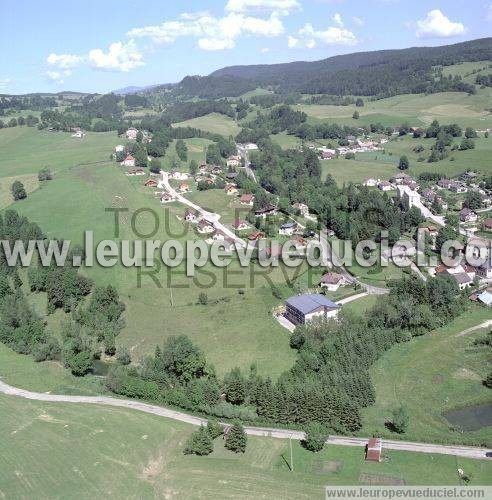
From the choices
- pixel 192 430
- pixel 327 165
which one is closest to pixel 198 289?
pixel 192 430

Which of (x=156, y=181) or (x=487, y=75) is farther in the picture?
(x=487, y=75)

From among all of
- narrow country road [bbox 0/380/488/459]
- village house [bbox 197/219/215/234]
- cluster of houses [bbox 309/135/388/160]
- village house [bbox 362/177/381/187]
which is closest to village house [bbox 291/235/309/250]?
village house [bbox 197/219/215/234]

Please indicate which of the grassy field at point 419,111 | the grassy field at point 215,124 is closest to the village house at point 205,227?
the grassy field at point 215,124

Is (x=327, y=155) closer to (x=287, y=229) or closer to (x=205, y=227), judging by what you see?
(x=287, y=229)

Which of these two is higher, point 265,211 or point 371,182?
point 371,182

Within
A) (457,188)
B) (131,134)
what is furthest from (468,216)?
(131,134)

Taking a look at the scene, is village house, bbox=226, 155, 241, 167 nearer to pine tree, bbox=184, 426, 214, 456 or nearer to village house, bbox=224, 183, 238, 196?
village house, bbox=224, 183, 238, 196

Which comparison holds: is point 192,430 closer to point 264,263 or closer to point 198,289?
point 198,289

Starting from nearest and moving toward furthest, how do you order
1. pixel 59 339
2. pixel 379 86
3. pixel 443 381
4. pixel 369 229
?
pixel 443 381 → pixel 59 339 → pixel 369 229 → pixel 379 86
